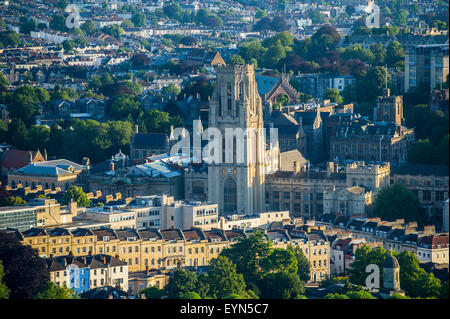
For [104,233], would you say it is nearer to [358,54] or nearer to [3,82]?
[358,54]

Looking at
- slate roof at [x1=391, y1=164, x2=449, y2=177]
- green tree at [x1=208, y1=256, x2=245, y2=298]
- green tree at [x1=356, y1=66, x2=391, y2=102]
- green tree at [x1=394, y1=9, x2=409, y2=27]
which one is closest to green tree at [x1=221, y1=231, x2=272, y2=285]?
green tree at [x1=208, y1=256, x2=245, y2=298]

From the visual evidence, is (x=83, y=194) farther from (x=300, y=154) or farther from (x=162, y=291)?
(x=162, y=291)

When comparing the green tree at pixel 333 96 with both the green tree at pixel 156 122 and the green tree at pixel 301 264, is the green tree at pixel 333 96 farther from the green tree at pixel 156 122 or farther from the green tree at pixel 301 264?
the green tree at pixel 301 264

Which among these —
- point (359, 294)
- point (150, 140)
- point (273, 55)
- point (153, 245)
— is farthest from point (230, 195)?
point (273, 55)

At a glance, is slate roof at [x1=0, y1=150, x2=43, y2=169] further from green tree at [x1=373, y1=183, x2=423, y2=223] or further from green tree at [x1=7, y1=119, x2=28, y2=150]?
green tree at [x1=373, y1=183, x2=423, y2=223]

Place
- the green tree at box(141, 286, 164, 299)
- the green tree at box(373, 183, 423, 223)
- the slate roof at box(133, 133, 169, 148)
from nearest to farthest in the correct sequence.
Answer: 1. the green tree at box(141, 286, 164, 299)
2. the green tree at box(373, 183, 423, 223)
3. the slate roof at box(133, 133, 169, 148)

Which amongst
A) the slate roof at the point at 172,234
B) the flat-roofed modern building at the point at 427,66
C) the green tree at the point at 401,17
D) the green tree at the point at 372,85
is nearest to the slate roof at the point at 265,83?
the green tree at the point at 372,85

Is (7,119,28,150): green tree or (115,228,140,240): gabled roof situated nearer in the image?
(115,228,140,240): gabled roof

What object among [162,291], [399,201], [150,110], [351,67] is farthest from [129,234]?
[351,67]
